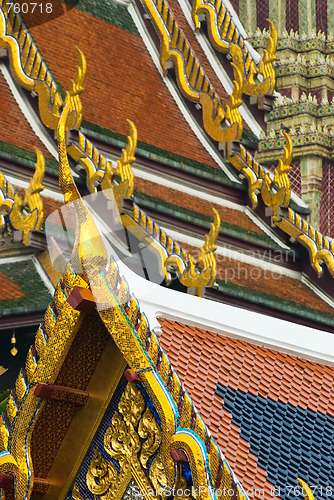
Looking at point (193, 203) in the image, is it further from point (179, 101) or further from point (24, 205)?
point (24, 205)

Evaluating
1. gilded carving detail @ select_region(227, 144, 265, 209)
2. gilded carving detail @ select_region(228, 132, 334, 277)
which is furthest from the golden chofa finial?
gilded carving detail @ select_region(227, 144, 265, 209)

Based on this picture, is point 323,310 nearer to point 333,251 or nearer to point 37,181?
point 333,251

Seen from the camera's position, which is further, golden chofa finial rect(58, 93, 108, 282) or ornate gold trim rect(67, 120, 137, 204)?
ornate gold trim rect(67, 120, 137, 204)

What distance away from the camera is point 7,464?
14.7 ft

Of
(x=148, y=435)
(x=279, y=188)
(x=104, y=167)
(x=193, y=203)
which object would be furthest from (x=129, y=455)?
(x=279, y=188)

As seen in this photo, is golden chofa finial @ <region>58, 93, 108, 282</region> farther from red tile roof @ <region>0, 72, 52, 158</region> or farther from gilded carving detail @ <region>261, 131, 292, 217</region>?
gilded carving detail @ <region>261, 131, 292, 217</region>

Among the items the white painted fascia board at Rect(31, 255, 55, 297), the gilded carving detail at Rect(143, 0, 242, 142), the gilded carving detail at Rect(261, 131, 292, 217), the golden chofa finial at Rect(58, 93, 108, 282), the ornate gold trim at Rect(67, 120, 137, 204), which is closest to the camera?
the golden chofa finial at Rect(58, 93, 108, 282)

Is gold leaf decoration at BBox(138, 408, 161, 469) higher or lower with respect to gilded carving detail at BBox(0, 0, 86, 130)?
lower

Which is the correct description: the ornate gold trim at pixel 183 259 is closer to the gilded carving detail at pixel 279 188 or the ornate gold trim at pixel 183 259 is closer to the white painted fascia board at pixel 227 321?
the gilded carving detail at pixel 279 188

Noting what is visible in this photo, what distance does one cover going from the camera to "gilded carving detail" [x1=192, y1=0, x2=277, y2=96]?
16.3 meters

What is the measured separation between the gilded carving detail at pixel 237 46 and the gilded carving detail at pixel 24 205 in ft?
17.3

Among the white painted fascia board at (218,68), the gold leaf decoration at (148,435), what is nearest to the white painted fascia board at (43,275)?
the white painted fascia board at (218,68)

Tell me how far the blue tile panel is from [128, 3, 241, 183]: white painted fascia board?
1054cm

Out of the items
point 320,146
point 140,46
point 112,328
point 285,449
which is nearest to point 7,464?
point 112,328
